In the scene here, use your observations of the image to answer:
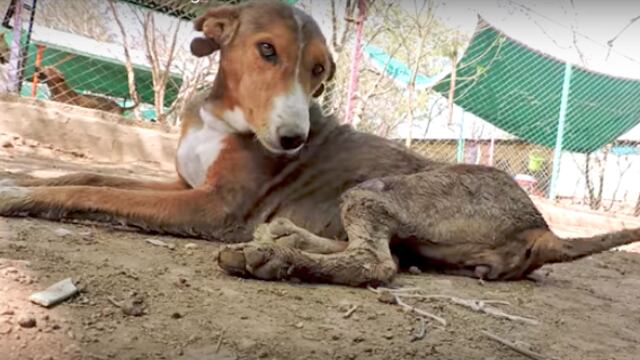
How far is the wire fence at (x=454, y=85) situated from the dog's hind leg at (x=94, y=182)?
15.7 ft

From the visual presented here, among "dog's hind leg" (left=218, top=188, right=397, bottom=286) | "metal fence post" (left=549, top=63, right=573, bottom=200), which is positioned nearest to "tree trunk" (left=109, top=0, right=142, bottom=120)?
"metal fence post" (left=549, top=63, right=573, bottom=200)

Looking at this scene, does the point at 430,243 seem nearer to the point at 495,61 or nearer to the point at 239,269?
the point at 239,269

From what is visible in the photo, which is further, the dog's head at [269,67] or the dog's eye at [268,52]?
the dog's eye at [268,52]

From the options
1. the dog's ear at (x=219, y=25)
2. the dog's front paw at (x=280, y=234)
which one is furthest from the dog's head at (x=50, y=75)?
the dog's front paw at (x=280, y=234)

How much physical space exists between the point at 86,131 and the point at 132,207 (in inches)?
164

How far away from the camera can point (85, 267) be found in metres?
1.95

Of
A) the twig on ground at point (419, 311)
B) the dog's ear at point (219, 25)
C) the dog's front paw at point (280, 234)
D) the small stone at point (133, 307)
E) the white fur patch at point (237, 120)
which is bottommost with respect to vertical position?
the twig on ground at point (419, 311)

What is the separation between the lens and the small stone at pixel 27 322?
1412 mm

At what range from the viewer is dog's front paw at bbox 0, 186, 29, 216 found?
8.56 feet

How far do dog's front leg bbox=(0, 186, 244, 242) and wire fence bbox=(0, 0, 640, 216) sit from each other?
5.36m

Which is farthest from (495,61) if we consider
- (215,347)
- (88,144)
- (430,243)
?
(215,347)

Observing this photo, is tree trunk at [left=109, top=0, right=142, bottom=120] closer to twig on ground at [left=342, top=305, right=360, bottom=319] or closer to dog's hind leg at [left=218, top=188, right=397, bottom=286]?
dog's hind leg at [left=218, top=188, right=397, bottom=286]

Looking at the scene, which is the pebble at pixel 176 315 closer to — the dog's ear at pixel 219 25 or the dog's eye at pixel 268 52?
the dog's eye at pixel 268 52

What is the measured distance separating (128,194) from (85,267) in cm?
99
